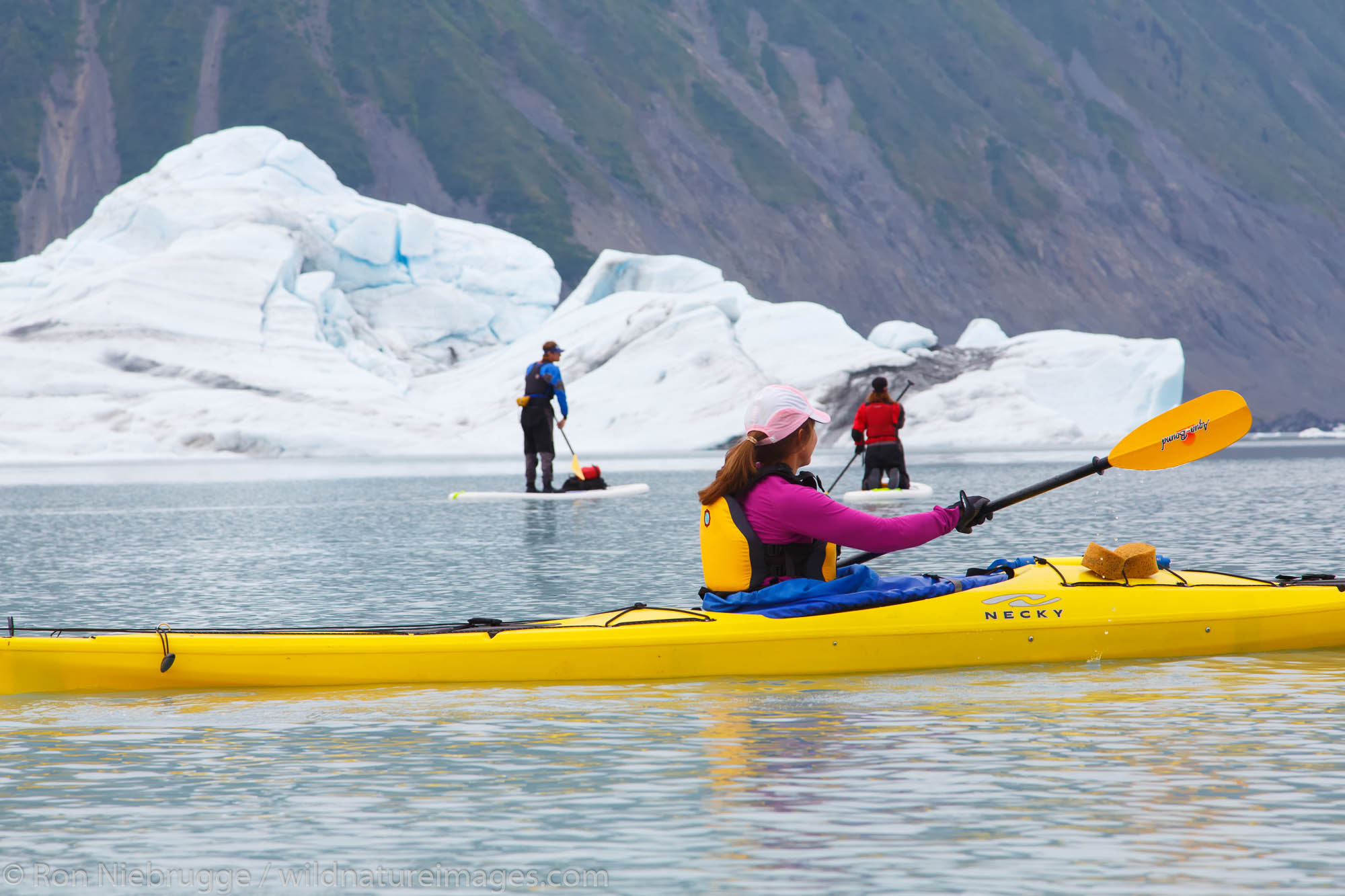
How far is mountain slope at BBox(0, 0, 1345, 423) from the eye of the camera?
9938 cm

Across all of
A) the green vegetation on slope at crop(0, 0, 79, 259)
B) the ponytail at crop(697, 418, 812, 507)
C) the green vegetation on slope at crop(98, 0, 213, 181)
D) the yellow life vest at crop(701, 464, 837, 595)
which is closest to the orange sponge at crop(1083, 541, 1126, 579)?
the yellow life vest at crop(701, 464, 837, 595)

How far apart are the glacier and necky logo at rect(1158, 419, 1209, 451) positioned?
29.8 meters

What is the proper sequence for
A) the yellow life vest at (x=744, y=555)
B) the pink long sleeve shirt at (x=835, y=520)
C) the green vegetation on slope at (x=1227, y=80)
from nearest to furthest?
the pink long sleeve shirt at (x=835, y=520)
the yellow life vest at (x=744, y=555)
the green vegetation on slope at (x=1227, y=80)

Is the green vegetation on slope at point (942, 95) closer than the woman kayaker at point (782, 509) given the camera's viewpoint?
No

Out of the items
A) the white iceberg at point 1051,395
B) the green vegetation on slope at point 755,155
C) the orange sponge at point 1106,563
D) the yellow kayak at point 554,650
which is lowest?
the yellow kayak at point 554,650

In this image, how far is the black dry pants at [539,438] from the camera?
16.9 meters

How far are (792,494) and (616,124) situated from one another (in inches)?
3924

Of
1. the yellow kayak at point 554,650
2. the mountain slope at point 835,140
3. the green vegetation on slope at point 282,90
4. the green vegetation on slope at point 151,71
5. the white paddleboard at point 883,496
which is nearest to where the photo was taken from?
the yellow kayak at point 554,650

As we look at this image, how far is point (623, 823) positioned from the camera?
12.9ft

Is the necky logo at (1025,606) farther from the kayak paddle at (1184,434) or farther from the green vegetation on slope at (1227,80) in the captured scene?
the green vegetation on slope at (1227,80)

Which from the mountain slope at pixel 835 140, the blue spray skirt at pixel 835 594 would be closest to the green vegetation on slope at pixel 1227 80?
the mountain slope at pixel 835 140

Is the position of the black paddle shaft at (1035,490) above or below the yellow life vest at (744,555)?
above

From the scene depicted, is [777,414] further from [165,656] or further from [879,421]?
[879,421]

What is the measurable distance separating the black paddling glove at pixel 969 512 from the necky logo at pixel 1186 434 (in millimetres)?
1642
